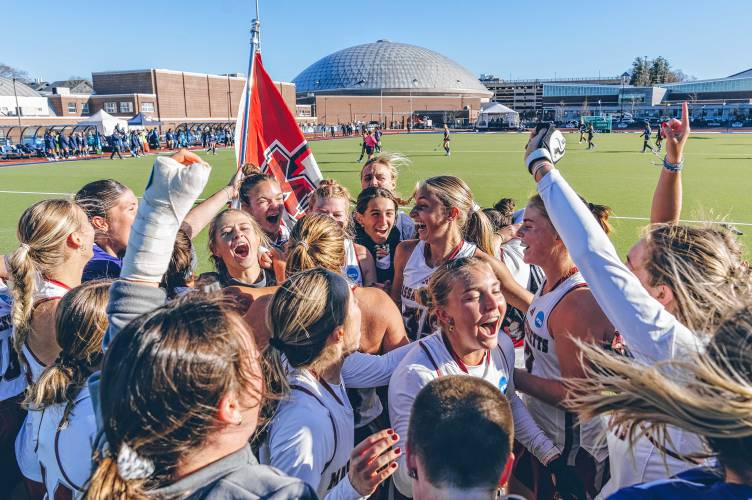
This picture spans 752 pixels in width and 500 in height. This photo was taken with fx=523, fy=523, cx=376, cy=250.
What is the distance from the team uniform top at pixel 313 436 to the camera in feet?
6.60

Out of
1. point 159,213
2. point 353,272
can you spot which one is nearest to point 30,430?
point 159,213

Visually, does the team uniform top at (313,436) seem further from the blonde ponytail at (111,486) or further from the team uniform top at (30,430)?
the team uniform top at (30,430)

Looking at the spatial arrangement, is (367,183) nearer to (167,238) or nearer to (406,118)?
(167,238)

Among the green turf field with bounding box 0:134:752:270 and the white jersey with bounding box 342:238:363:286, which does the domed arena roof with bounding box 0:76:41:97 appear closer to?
the green turf field with bounding box 0:134:752:270

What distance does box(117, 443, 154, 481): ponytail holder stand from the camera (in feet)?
4.50

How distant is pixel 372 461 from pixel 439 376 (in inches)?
25.7

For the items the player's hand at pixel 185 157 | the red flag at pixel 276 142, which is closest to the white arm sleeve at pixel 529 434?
the player's hand at pixel 185 157

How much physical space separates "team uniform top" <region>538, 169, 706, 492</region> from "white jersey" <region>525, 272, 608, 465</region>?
624mm

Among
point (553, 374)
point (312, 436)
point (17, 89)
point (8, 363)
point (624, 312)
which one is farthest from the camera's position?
point (17, 89)

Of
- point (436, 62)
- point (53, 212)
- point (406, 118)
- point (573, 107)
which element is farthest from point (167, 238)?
point (436, 62)

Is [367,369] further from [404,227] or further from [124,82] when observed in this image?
[124,82]

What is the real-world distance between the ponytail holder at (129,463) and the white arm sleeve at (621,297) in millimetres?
1444

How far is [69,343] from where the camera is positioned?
226 cm

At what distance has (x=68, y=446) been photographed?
2082 mm
